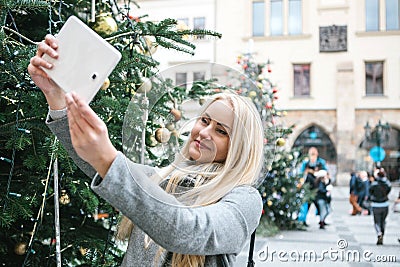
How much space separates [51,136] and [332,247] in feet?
14.1

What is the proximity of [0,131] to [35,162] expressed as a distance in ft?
0.41

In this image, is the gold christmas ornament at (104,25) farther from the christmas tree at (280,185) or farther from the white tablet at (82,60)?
the christmas tree at (280,185)

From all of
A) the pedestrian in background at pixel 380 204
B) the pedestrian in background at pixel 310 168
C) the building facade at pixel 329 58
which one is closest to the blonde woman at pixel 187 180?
the pedestrian in background at pixel 380 204

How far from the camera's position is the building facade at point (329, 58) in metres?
12.0

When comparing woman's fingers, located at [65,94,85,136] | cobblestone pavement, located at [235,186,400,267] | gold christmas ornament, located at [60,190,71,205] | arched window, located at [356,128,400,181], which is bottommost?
cobblestone pavement, located at [235,186,400,267]

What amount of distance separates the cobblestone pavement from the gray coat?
373 centimetres

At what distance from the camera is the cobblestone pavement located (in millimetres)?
4305

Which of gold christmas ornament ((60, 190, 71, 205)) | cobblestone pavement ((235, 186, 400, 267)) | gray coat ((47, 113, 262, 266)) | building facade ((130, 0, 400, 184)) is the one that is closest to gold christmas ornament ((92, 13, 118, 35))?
gold christmas ornament ((60, 190, 71, 205))

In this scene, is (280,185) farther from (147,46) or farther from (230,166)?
(230,166)

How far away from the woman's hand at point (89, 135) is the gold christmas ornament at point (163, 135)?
156 mm

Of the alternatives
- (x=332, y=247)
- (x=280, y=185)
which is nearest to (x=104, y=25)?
(x=332, y=247)

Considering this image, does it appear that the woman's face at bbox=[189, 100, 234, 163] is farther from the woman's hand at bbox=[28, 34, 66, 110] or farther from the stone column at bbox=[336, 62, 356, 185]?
the stone column at bbox=[336, 62, 356, 185]

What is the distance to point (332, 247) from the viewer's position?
15.9 ft

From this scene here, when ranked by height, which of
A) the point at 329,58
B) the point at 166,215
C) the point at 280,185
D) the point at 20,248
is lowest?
the point at 280,185
